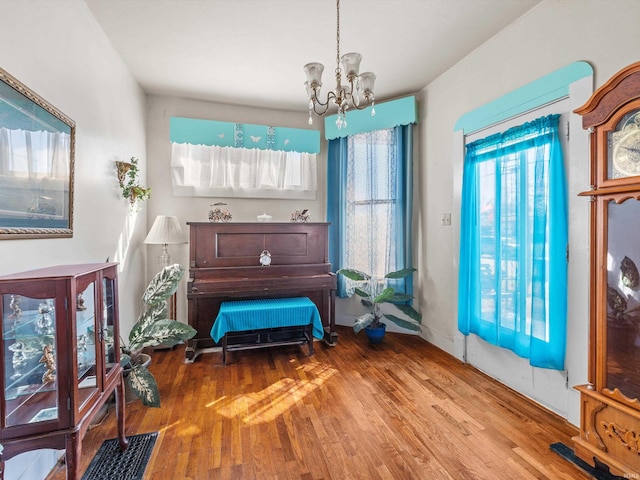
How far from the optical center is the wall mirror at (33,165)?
1276 millimetres

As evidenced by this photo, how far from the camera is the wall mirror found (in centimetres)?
A: 128

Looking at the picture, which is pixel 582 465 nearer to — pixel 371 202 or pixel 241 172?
pixel 371 202

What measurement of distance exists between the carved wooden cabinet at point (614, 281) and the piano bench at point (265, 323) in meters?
2.05

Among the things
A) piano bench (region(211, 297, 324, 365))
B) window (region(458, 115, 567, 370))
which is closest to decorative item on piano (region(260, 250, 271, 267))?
piano bench (region(211, 297, 324, 365))

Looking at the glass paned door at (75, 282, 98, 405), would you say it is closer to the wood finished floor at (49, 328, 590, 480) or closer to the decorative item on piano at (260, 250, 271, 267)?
the wood finished floor at (49, 328, 590, 480)

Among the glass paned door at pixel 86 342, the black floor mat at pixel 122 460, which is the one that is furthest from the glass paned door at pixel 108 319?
the black floor mat at pixel 122 460

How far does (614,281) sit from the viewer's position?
152 centimetres

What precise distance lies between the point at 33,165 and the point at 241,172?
7.65ft

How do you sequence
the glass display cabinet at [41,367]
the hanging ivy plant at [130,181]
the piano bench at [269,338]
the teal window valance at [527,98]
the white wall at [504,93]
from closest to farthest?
the glass display cabinet at [41,367] → the white wall at [504,93] → the teal window valance at [527,98] → the hanging ivy plant at [130,181] → the piano bench at [269,338]

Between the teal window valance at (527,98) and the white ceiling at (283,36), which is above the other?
the white ceiling at (283,36)

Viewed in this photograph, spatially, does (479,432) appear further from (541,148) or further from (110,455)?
(110,455)

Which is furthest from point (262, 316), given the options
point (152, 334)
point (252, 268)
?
point (152, 334)

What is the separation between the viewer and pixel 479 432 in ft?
6.16

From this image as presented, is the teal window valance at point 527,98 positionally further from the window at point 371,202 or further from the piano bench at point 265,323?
the piano bench at point 265,323
